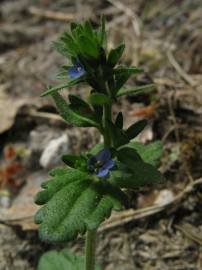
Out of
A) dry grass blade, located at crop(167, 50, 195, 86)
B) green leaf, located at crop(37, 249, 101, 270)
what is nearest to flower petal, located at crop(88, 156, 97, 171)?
green leaf, located at crop(37, 249, 101, 270)

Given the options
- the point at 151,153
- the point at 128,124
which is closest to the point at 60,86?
the point at 151,153

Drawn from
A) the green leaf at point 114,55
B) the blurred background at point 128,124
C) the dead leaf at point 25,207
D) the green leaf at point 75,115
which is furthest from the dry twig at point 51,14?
the green leaf at point 114,55

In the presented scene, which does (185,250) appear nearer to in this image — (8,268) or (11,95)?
(8,268)

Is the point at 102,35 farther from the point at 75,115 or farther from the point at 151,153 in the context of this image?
the point at 151,153

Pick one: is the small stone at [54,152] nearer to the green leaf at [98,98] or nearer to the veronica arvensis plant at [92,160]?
the veronica arvensis plant at [92,160]

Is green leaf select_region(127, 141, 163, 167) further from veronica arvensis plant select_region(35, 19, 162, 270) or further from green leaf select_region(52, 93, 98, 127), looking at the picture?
green leaf select_region(52, 93, 98, 127)

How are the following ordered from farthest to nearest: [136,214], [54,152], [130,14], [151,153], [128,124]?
[130,14], [128,124], [54,152], [136,214], [151,153]

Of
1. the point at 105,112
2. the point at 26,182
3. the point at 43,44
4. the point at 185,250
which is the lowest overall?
the point at 185,250

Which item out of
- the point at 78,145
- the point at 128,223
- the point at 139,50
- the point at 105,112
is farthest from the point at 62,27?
the point at 105,112
